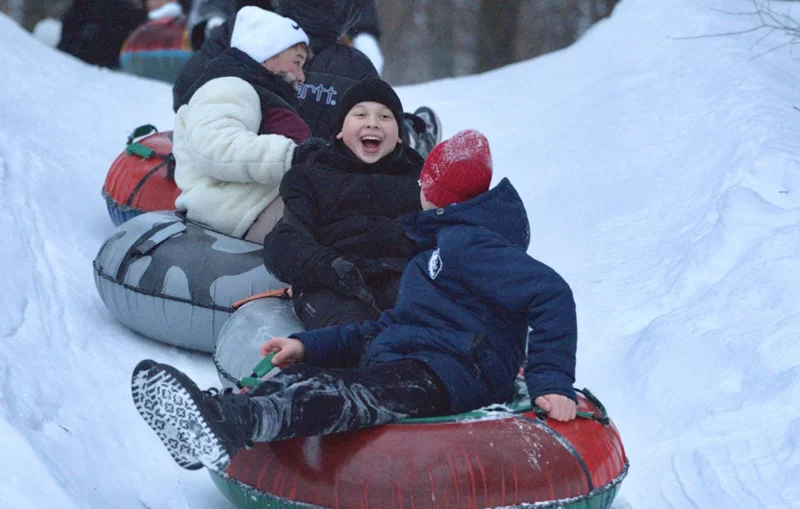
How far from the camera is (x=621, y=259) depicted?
5.55 meters

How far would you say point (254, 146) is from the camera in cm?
458

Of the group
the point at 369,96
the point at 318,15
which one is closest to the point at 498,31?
the point at 318,15

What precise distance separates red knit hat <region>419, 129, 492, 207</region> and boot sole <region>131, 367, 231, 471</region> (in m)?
1.00

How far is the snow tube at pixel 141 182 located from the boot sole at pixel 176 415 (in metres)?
3.11

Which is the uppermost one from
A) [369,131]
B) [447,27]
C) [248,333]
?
[369,131]

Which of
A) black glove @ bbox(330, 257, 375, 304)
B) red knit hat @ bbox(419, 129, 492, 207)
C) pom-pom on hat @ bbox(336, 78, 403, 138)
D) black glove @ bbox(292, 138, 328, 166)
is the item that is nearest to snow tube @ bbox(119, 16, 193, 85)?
black glove @ bbox(292, 138, 328, 166)

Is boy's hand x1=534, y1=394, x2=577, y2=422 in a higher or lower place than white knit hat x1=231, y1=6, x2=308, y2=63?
lower

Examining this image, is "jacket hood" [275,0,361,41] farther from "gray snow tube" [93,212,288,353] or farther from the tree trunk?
the tree trunk

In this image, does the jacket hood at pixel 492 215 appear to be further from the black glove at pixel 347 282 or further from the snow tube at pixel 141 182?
the snow tube at pixel 141 182

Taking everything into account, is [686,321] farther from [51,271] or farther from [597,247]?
[51,271]

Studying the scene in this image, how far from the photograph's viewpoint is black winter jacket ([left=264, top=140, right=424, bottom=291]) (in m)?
4.07

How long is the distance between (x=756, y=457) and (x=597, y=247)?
2.46m

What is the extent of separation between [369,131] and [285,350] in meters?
1.22

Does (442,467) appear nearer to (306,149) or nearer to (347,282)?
(347,282)
